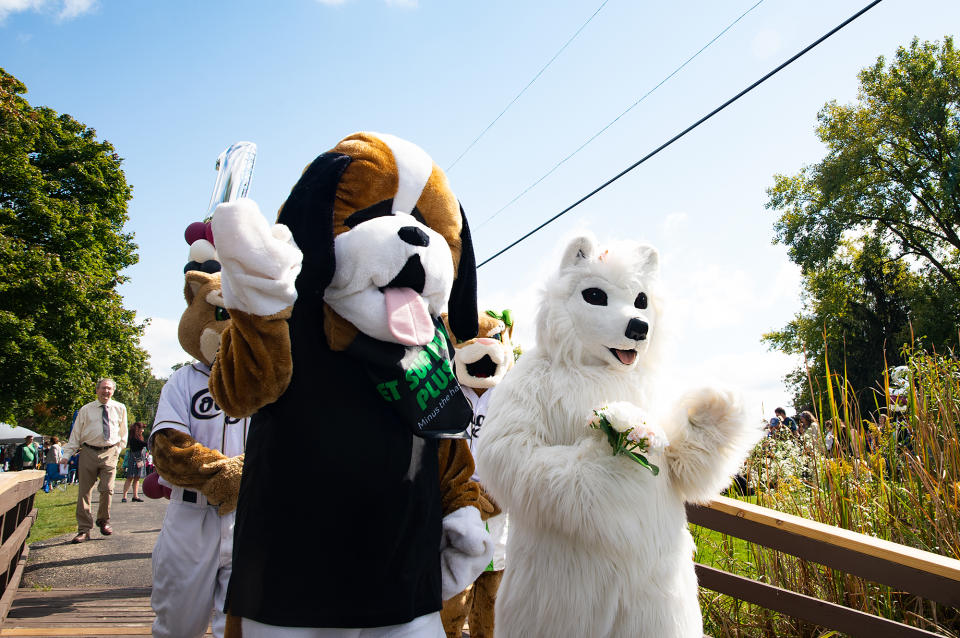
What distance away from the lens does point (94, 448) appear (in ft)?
22.5

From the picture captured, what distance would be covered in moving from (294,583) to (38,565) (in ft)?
18.6

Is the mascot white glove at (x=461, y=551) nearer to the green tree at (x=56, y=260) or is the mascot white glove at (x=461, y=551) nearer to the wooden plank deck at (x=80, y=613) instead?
the wooden plank deck at (x=80, y=613)

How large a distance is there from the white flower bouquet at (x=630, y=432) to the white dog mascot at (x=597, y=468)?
74mm

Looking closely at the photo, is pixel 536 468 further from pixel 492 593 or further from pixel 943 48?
pixel 943 48

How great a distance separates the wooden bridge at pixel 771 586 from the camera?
84.4 inches

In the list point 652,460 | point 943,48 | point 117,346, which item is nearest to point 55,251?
point 117,346

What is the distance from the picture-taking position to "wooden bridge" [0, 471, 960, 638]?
2.14 metres

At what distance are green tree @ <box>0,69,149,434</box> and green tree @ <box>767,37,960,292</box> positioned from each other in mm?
22517

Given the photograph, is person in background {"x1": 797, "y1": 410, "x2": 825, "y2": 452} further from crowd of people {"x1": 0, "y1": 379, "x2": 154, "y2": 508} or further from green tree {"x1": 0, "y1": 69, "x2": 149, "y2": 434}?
green tree {"x1": 0, "y1": 69, "x2": 149, "y2": 434}

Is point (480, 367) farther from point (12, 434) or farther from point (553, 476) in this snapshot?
point (12, 434)

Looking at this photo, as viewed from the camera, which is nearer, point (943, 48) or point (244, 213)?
point (244, 213)

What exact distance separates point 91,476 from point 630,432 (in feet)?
22.4

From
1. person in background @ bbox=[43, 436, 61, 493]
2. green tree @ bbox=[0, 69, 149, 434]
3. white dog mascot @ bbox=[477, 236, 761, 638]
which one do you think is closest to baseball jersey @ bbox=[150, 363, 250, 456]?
white dog mascot @ bbox=[477, 236, 761, 638]

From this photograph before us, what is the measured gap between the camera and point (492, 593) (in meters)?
3.55
